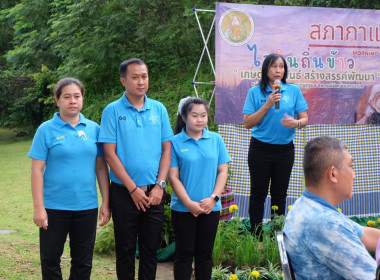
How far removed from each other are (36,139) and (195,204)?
117cm

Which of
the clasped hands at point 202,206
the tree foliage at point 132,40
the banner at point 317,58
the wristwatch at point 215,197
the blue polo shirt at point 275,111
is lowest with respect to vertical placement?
the clasped hands at point 202,206

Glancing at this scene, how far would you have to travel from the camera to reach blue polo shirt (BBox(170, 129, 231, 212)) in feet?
12.8

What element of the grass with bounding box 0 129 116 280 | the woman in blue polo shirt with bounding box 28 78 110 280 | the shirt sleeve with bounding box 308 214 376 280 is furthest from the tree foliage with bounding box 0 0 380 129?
the shirt sleeve with bounding box 308 214 376 280

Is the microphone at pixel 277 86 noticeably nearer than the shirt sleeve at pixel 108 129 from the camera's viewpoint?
No

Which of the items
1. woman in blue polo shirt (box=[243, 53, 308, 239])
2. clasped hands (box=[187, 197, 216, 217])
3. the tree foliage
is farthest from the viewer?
the tree foliage

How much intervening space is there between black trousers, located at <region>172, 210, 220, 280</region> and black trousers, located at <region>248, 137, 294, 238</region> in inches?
40.2

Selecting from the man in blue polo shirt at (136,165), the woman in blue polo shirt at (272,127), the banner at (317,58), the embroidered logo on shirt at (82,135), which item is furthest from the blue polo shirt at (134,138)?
the banner at (317,58)

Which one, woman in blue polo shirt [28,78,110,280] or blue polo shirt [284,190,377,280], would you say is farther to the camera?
woman in blue polo shirt [28,78,110,280]

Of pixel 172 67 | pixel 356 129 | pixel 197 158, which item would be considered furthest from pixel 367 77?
→ pixel 172 67

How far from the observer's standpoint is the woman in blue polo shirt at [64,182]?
135 inches

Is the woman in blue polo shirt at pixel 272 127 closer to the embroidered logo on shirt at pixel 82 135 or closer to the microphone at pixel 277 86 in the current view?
the microphone at pixel 277 86

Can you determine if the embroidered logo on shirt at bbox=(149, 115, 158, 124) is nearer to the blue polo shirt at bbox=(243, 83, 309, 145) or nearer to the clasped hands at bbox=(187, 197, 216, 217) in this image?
the clasped hands at bbox=(187, 197, 216, 217)

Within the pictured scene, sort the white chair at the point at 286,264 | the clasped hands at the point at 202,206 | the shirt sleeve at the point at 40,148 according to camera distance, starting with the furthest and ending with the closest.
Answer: the clasped hands at the point at 202,206 < the shirt sleeve at the point at 40,148 < the white chair at the point at 286,264

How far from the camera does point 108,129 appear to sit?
3.70m
